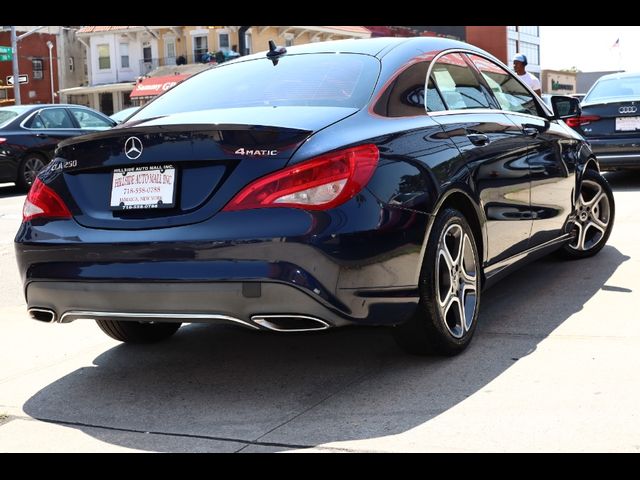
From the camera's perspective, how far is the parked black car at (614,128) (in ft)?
37.1

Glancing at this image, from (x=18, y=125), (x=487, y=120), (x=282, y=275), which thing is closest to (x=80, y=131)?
(x=18, y=125)

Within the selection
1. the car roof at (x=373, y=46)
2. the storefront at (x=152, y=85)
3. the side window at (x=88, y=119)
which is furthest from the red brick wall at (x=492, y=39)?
the car roof at (x=373, y=46)

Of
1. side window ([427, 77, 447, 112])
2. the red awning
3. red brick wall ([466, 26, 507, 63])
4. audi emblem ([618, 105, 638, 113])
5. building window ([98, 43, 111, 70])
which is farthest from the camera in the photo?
red brick wall ([466, 26, 507, 63])

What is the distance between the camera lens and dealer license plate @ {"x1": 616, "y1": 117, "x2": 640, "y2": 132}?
445 inches

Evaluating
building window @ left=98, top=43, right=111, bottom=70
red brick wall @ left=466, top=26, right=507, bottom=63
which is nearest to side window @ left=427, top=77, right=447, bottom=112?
building window @ left=98, top=43, right=111, bottom=70

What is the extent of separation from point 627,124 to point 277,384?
27.6ft

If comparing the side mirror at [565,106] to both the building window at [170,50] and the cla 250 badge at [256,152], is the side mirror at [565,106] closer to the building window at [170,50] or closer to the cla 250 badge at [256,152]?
the cla 250 badge at [256,152]

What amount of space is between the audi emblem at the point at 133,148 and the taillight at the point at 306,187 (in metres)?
0.48

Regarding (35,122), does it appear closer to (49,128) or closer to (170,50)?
(49,128)

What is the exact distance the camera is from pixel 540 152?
220 inches

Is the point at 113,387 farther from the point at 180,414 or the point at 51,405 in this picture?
the point at 180,414

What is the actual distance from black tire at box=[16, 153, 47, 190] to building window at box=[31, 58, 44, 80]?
48.9 m

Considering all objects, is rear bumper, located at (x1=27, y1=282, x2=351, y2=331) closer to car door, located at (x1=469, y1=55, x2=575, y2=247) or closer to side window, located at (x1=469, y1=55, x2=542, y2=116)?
car door, located at (x1=469, y1=55, x2=575, y2=247)

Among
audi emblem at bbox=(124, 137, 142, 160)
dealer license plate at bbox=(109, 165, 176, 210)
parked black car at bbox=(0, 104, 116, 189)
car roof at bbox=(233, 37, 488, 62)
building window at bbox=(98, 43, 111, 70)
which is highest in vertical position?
car roof at bbox=(233, 37, 488, 62)
